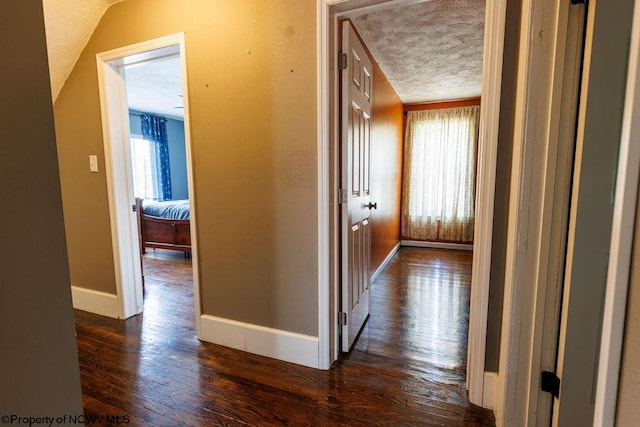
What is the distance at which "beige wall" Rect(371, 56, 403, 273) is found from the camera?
3.18 m

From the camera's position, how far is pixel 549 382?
3.83ft

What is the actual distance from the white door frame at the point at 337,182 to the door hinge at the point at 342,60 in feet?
0.19

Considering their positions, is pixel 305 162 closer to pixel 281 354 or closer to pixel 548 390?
pixel 281 354

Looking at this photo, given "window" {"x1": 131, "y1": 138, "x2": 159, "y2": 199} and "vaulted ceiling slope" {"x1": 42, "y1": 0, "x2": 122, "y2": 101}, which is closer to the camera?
"vaulted ceiling slope" {"x1": 42, "y1": 0, "x2": 122, "y2": 101}

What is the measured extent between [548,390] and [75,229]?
335 cm

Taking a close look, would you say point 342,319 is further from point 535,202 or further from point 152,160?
point 152,160

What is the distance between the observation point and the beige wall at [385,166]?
318 centimetres

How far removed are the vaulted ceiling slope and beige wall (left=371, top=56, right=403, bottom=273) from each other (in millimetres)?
2322

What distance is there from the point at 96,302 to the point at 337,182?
236cm

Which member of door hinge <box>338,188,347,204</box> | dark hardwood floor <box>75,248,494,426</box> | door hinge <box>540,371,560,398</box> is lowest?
dark hardwood floor <box>75,248,494,426</box>

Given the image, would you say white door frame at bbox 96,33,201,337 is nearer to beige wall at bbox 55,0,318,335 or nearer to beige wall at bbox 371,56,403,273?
beige wall at bbox 55,0,318,335

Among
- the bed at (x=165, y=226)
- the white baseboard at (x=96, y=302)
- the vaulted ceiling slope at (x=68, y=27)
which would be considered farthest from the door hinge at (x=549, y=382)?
the bed at (x=165, y=226)

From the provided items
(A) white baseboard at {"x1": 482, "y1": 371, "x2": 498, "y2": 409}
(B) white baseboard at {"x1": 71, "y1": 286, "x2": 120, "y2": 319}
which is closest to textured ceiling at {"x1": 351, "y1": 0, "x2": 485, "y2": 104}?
(A) white baseboard at {"x1": 482, "y1": 371, "x2": 498, "y2": 409}

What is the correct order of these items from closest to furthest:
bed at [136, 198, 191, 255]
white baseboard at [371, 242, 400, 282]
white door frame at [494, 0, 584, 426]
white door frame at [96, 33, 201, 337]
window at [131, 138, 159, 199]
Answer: white door frame at [494, 0, 584, 426], white door frame at [96, 33, 201, 337], white baseboard at [371, 242, 400, 282], bed at [136, 198, 191, 255], window at [131, 138, 159, 199]
